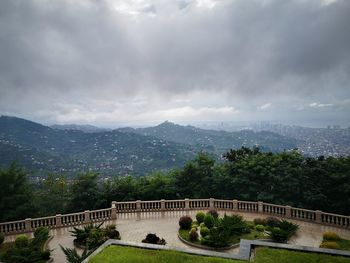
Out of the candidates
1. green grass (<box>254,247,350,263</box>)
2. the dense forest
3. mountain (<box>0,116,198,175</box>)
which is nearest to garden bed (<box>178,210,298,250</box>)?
green grass (<box>254,247,350,263</box>)

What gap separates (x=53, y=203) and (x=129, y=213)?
1477 centimetres

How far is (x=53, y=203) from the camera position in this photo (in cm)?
3531

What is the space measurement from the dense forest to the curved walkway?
5.24 meters

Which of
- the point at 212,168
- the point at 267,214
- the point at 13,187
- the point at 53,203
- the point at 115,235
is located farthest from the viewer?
the point at 53,203

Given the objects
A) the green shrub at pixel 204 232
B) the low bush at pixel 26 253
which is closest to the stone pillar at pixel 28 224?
the low bush at pixel 26 253

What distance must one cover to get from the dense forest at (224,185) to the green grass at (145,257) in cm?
1772

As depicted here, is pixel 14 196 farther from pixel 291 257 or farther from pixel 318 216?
pixel 318 216

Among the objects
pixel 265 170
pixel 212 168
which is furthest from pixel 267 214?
pixel 212 168

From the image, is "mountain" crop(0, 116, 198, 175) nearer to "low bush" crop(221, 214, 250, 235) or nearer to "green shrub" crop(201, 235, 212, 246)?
"low bush" crop(221, 214, 250, 235)

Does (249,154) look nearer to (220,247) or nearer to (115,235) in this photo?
(220,247)

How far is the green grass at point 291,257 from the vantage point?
36.4 feet

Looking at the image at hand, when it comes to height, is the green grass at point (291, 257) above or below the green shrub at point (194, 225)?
above

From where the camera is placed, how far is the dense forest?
2655 cm

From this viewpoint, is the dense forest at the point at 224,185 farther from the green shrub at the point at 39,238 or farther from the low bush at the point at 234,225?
the green shrub at the point at 39,238
